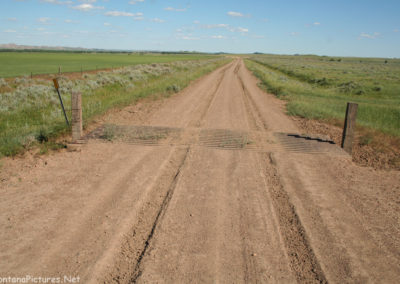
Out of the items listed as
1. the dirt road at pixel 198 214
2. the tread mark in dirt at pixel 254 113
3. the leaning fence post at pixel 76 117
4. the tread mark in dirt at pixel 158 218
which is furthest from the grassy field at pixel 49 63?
the tread mark in dirt at pixel 158 218

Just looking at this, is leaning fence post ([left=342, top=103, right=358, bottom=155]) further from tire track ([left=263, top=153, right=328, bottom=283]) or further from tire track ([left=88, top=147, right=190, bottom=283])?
tire track ([left=88, top=147, right=190, bottom=283])

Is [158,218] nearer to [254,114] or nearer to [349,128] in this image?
[349,128]

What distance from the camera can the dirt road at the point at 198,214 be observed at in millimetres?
3426

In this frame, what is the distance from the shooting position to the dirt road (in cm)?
343

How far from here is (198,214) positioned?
4.61m

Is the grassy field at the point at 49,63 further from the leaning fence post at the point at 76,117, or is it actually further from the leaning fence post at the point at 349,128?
the leaning fence post at the point at 349,128

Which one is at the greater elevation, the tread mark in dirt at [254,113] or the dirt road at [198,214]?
the tread mark in dirt at [254,113]

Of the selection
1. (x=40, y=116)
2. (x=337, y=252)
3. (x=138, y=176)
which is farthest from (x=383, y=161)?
(x=40, y=116)

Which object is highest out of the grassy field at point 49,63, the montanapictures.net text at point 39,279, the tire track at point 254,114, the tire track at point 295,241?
the grassy field at point 49,63

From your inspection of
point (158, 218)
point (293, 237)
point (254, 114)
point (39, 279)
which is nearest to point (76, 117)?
point (158, 218)

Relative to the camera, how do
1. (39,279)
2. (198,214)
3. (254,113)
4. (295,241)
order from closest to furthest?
(39,279) → (295,241) → (198,214) → (254,113)

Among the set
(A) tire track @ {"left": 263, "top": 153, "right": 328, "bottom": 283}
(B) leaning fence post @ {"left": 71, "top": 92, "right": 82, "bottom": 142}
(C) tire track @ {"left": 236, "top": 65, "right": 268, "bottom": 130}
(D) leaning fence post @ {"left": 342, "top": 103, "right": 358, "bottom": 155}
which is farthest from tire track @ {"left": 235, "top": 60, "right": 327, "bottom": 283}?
(B) leaning fence post @ {"left": 71, "top": 92, "right": 82, "bottom": 142}

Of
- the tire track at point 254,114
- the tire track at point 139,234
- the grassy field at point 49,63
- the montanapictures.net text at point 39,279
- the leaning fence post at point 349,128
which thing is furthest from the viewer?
the grassy field at point 49,63

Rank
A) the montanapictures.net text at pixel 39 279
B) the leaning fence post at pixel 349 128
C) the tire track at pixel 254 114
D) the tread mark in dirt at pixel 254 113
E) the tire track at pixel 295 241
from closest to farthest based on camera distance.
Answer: the montanapictures.net text at pixel 39 279 → the tire track at pixel 295 241 → the leaning fence post at pixel 349 128 → the tire track at pixel 254 114 → the tread mark in dirt at pixel 254 113
